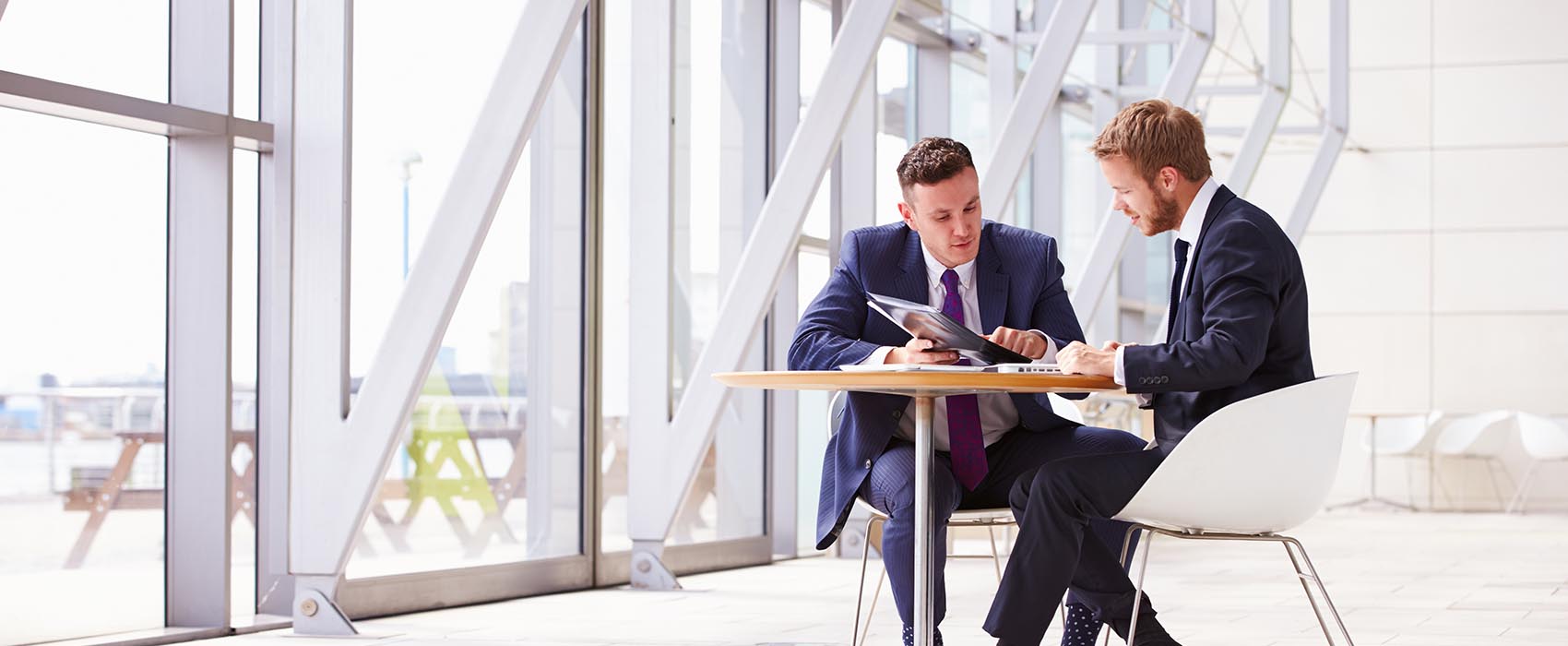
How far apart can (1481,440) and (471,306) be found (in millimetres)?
8572

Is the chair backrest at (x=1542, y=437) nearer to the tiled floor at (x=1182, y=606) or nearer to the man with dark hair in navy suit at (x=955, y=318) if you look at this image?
the tiled floor at (x=1182, y=606)

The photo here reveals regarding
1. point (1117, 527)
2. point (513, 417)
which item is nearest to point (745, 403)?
point (513, 417)

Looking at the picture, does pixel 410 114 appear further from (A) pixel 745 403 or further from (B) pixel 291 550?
(A) pixel 745 403

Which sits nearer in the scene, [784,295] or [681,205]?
[681,205]

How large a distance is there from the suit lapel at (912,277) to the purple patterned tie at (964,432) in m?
0.05

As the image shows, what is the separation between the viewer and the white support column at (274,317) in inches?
191

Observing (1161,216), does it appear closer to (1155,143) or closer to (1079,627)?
(1155,143)

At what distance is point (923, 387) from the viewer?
107 inches

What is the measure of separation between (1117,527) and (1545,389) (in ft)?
34.9

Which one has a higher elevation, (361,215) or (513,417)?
(361,215)

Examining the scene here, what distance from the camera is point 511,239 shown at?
582 cm

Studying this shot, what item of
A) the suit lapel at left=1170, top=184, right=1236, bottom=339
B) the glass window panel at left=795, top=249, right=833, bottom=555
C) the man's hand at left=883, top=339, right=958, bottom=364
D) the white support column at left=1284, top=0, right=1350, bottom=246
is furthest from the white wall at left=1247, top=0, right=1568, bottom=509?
the man's hand at left=883, top=339, right=958, bottom=364

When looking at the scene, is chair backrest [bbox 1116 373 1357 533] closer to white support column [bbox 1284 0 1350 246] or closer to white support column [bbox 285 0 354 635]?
white support column [bbox 285 0 354 635]

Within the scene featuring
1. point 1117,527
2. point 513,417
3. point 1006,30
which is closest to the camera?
point 1117,527
